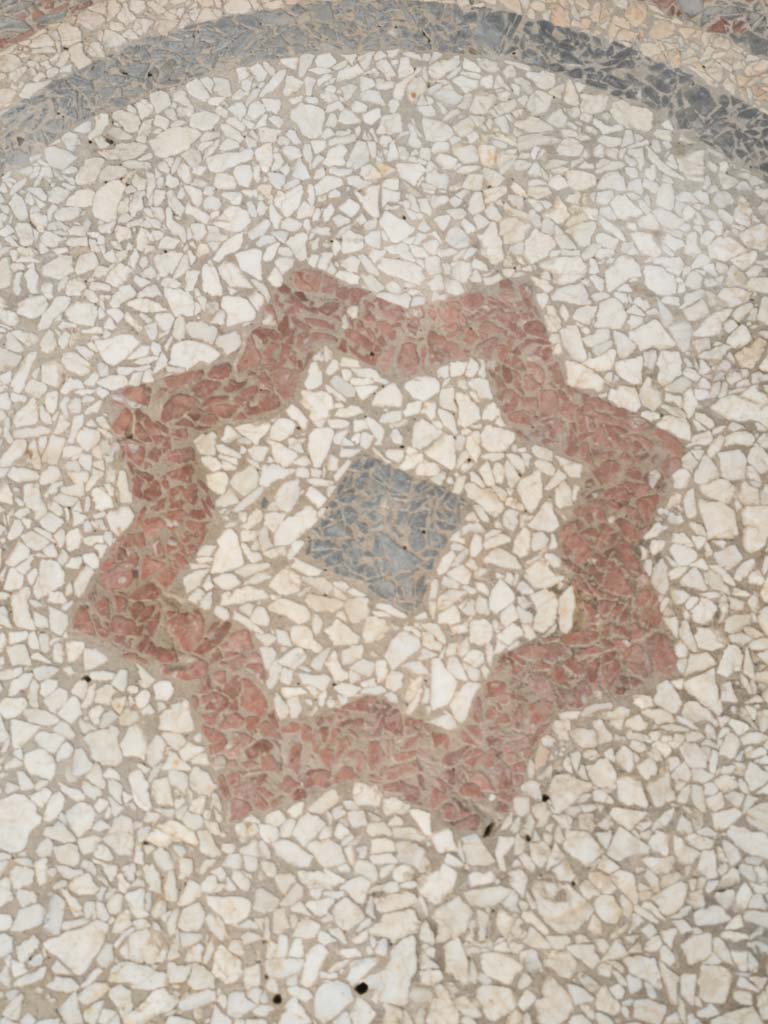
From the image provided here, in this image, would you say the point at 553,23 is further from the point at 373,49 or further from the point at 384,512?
the point at 384,512

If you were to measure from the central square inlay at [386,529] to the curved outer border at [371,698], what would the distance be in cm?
20

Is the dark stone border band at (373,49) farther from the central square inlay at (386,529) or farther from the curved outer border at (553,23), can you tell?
the central square inlay at (386,529)

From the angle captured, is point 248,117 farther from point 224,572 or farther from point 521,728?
point 521,728

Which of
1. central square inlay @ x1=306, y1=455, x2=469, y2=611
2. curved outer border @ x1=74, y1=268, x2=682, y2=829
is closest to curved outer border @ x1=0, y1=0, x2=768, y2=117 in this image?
curved outer border @ x1=74, y1=268, x2=682, y2=829

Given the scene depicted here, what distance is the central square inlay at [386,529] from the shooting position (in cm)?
220

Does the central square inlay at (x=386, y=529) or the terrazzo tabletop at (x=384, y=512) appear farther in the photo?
the central square inlay at (x=386, y=529)

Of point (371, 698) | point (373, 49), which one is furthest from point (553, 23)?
point (371, 698)

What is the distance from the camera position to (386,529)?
7.29 ft

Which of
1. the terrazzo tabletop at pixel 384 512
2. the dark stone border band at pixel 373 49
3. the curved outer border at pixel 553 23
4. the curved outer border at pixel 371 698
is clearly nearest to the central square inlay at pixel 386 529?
the terrazzo tabletop at pixel 384 512

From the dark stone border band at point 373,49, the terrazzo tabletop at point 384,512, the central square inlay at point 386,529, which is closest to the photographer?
the terrazzo tabletop at point 384,512

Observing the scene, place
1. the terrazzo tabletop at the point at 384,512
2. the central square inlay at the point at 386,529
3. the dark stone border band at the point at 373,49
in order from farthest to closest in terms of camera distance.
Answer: the dark stone border band at the point at 373,49 < the central square inlay at the point at 386,529 < the terrazzo tabletop at the point at 384,512

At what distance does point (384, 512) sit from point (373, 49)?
100 cm

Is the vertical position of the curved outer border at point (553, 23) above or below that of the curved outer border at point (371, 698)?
above

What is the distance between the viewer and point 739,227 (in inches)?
92.6
